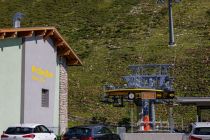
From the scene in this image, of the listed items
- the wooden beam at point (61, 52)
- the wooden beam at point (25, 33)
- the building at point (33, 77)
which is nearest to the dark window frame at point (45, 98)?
the building at point (33, 77)

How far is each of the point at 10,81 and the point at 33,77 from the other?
2333 millimetres

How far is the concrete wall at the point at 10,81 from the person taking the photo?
85.7 ft

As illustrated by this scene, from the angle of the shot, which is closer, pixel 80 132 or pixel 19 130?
pixel 19 130

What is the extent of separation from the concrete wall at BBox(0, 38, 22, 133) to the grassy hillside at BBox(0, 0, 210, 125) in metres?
18.4

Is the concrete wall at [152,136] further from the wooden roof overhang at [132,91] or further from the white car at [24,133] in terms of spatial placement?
the white car at [24,133]

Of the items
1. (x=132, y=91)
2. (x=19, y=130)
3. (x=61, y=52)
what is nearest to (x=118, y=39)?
(x=61, y=52)

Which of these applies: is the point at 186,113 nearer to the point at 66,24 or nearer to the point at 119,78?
the point at 119,78

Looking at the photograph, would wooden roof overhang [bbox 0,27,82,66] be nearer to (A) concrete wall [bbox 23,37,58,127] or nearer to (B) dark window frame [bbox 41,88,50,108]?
(A) concrete wall [bbox 23,37,58,127]

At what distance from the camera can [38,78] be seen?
97.5 feet

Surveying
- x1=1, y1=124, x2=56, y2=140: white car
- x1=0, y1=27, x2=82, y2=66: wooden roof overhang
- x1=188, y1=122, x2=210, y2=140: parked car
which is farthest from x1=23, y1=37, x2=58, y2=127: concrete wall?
x1=188, y1=122, x2=210, y2=140: parked car

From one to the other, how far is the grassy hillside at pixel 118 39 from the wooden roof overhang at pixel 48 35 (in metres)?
12.2

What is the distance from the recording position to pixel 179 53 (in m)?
63.0

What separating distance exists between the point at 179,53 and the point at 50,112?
34.1 meters

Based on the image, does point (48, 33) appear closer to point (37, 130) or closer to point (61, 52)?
point (61, 52)
